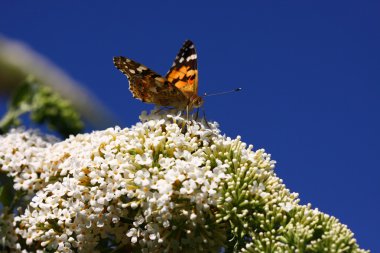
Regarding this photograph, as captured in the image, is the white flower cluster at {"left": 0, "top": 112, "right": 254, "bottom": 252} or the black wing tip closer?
the white flower cluster at {"left": 0, "top": 112, "right": 254, "bottom": 252}

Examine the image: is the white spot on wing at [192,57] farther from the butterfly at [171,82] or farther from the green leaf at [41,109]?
the green leaf at [41,109]

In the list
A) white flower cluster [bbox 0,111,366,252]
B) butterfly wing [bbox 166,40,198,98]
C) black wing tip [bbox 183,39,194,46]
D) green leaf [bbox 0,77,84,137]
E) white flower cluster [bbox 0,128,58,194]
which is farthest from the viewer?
green leaf [bbox 0,77,84,137]

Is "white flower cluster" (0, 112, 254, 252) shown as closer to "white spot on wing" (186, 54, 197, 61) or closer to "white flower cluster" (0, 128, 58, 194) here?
"white flower cluster" (0, 128, 58, 194)

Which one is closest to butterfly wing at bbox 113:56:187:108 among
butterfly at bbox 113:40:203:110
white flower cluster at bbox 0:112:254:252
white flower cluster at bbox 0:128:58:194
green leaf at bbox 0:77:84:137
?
butterfly at bbox 113:40:203:110

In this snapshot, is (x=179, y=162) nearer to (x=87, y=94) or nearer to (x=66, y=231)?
(x=66, y=231)

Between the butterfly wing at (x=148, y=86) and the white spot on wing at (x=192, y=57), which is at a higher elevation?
the white spot on wing at (x=192, y=57)

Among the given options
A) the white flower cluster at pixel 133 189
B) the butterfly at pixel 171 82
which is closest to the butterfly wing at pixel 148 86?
the butterfly at pixel 171 82

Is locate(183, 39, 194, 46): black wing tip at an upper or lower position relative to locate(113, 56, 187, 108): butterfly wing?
upper
